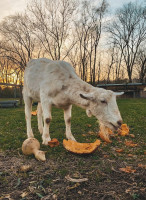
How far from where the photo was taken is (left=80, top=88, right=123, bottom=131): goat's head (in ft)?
12.8

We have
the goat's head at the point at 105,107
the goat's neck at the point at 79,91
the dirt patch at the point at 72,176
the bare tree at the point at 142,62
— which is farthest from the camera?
the bare tree at the point at 142,62

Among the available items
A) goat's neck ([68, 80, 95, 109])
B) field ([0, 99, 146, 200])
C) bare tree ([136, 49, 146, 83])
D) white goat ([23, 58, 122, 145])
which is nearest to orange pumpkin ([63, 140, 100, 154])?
field ([0, 99, 146, 200])

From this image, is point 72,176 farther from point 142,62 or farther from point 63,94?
point 142,62

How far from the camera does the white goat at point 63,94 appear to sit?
13.1ft

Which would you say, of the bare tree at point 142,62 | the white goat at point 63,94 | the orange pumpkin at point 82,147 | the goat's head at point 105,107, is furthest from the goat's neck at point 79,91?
the bare tree at point 142,62

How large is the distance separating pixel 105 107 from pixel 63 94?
1.30 m

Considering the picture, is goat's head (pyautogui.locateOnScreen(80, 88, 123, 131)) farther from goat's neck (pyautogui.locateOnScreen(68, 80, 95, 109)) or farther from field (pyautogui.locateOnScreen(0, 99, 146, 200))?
field (pyautogui.locateOnScreen(0, 99, 146, 200))

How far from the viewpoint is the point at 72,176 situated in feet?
10.1

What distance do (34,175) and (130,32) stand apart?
1708 inches

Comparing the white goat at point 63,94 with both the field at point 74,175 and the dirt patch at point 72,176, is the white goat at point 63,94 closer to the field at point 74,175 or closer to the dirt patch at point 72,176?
the field at point 74,175

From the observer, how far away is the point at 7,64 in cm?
4950

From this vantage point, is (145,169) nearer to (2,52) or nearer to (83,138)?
(83,138)

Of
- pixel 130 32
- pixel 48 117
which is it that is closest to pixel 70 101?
pixel 48 117

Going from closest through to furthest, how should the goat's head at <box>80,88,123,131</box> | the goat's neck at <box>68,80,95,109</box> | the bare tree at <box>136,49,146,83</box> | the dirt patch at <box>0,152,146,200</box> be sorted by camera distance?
the dirt patch at <box>0,152,146,200</box>
the goat's head at <box>80,88,123,131</box>
the goat's neck at <box>68,80,95,109</box>
the bare tree at <box>136,49,146,83</box>
